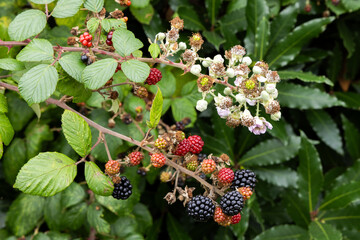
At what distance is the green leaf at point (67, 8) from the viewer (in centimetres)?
112

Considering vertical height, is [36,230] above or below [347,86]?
below

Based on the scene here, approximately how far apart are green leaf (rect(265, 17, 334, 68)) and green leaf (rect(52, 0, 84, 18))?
1312 mm

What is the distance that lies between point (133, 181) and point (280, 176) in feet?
3.36

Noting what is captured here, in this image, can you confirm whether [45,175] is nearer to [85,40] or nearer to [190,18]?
[85,40]

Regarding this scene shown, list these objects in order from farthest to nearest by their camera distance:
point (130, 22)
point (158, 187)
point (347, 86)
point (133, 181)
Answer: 1. point (347, 86)
2. point (158, 187)
3. point (130, 22)
4. point (133, 181)

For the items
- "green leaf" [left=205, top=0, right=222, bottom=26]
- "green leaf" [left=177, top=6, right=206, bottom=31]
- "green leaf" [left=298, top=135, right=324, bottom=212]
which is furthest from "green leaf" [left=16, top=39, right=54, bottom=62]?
"green leaf" [left=298, top=135, right=324, bottom=212]

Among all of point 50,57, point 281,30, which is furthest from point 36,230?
point 281,30

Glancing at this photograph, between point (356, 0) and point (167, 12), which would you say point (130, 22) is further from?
point (356, 0)

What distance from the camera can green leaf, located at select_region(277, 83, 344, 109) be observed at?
6.59 feet

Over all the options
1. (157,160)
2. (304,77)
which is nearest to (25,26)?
(157,160)

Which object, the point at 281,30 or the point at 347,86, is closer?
the point at 281,30

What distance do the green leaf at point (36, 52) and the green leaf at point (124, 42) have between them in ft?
0.66

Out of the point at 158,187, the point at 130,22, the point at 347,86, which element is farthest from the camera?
the point at 347,86

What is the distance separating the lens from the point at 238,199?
3.28 ft
